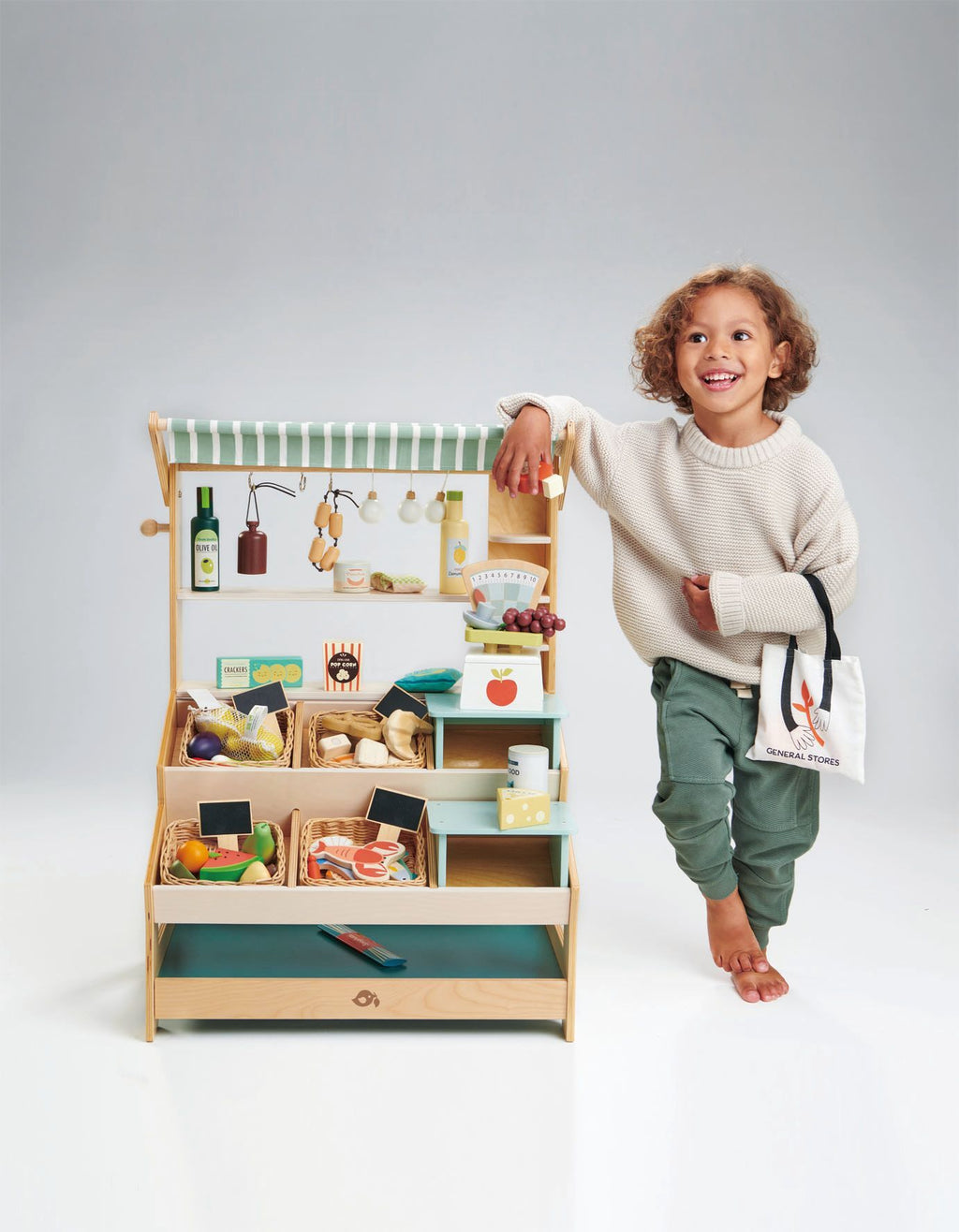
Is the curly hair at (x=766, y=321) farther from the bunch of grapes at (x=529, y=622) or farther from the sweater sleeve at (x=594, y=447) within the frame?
the bunch of grapes at (x=529, y=622)

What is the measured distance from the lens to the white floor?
2.35 meters

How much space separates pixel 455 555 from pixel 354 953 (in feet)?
3.46

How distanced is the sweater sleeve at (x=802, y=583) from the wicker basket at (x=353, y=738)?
82 centimetres

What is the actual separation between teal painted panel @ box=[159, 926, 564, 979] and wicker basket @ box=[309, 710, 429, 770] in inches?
13.9

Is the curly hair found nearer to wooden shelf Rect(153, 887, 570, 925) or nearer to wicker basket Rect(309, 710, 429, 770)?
wicker basket Rect(309, 710, 429, 770)

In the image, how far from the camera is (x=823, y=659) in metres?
3.21

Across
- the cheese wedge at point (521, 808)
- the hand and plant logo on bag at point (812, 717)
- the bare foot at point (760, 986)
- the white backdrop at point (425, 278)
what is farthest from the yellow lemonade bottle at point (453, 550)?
the white backdrop at point (425, 278)

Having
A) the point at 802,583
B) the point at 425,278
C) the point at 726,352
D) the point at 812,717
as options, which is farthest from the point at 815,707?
the point at 425,278

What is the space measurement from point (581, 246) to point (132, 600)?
2.34m

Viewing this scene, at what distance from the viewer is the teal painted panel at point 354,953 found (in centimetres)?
305

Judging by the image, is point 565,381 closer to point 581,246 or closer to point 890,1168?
point 581,246

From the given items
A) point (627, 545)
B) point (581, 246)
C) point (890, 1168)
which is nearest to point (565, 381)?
point (581, 246)

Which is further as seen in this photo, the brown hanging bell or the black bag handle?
the brown hanging bell

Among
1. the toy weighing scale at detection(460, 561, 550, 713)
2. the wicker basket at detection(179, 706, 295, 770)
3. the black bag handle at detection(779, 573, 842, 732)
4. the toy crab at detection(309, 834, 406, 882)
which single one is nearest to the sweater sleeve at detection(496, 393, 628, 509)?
the toy weighing scale at detection(460, 561, 550, 713)
